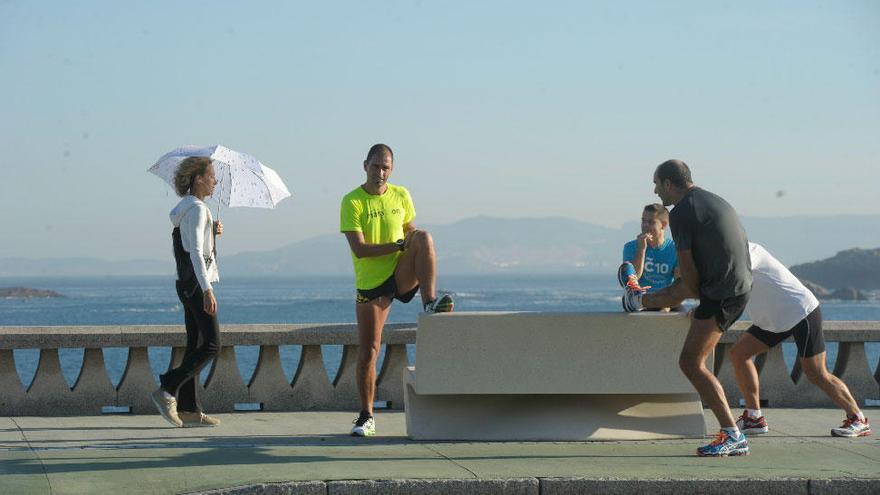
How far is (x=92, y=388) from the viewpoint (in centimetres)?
948

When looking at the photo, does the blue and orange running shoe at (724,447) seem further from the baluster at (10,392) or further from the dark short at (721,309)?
the baluster at (10,392)

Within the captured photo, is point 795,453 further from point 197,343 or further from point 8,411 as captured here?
point 8,411

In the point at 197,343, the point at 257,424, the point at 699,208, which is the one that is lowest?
the point at 257,424

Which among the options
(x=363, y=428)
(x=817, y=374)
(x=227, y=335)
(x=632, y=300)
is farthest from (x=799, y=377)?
(x=227, y=335)

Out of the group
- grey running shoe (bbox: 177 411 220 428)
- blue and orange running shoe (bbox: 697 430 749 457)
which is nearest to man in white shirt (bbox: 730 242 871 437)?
blue and orange running shoe (bbox: 697 430 749 457)

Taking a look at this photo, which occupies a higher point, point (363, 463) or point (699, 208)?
point (699, 208)

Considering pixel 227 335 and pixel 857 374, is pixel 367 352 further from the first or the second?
pixel 857 374

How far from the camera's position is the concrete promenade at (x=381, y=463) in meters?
6.44

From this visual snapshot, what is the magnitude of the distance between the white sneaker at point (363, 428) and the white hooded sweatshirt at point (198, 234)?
1.36 metres

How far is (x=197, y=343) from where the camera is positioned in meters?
8.46

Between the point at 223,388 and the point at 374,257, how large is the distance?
220 centimetres

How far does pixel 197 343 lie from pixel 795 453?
4.01 m

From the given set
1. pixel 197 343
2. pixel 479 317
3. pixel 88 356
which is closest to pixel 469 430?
pixel 479 317

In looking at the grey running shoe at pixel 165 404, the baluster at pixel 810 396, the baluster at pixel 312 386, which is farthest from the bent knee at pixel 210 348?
the baluster at pixel 810 396
